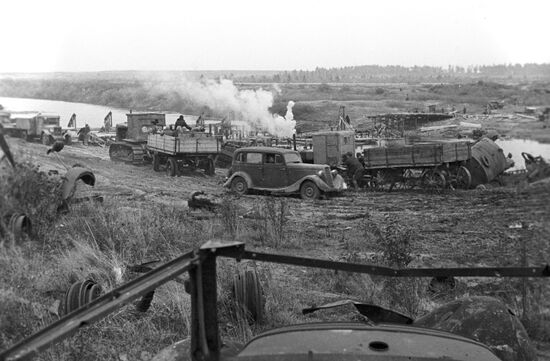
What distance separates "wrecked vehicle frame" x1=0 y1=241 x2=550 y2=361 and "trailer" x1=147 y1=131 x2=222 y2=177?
65.8 feet

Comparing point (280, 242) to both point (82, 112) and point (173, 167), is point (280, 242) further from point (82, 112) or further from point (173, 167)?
point (82, 112)

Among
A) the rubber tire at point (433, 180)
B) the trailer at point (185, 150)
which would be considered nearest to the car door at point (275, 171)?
the trailer at point (185, 150)

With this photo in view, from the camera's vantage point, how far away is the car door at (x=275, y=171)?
17812 mm

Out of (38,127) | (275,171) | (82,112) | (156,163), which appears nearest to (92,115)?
(82,112)

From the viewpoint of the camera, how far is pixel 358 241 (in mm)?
10734

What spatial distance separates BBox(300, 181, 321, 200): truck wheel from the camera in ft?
57.4

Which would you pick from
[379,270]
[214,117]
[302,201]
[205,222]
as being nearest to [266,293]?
[379,270]

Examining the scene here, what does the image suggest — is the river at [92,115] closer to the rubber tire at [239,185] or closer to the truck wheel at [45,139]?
the truck wheel at [45,139]

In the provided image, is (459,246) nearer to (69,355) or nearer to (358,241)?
(358,241)

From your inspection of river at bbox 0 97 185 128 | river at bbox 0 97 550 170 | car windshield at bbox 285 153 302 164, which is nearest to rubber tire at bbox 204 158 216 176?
car windshield at bbox 285 153 302 164

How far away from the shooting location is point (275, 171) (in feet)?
58.5

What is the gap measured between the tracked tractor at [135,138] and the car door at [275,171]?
8.78 meters

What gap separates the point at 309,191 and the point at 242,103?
21298 millimetres

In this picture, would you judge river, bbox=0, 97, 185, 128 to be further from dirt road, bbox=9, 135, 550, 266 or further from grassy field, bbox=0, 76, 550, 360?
grassy field, bbox=0, 76, 550, 360
